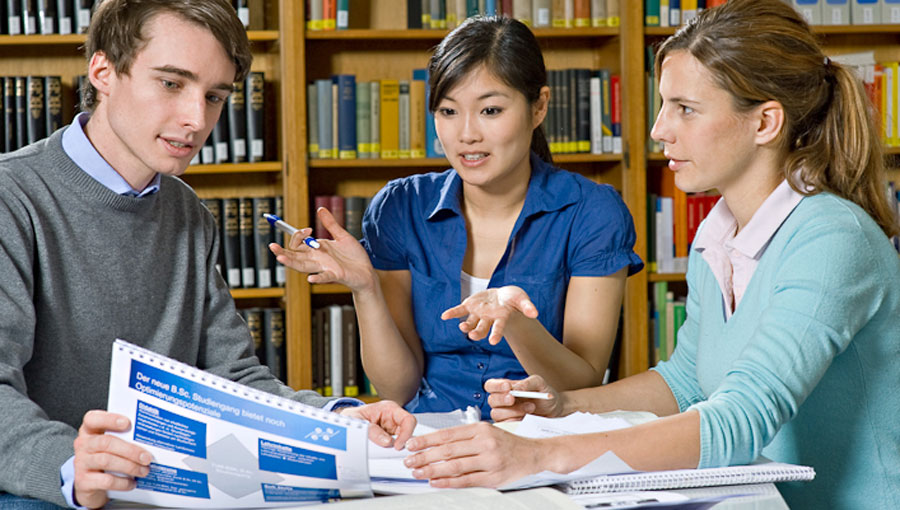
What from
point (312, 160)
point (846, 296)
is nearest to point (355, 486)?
point (846, 296)

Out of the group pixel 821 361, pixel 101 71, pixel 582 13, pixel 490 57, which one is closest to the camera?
pixel 821 361

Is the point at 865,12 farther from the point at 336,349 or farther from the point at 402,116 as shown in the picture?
the point at 336,349

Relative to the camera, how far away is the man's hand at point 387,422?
98 cm

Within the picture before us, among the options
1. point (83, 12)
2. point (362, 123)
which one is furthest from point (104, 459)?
point (83, 12)

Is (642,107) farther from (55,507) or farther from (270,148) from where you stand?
(55,507)

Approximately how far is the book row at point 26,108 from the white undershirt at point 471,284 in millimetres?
1641

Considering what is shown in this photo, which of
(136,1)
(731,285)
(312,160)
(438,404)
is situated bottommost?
(438,404)

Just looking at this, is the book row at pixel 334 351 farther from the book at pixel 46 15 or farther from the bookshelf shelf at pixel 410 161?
the book at pixel 46 15

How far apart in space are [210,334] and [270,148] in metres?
1.56

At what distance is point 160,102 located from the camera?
127 cm

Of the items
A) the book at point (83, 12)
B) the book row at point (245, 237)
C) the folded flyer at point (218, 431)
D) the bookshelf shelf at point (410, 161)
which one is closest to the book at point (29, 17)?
the book at point (83, 12)

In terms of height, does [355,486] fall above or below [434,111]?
below

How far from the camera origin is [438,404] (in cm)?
162

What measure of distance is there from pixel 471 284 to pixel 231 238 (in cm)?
135
